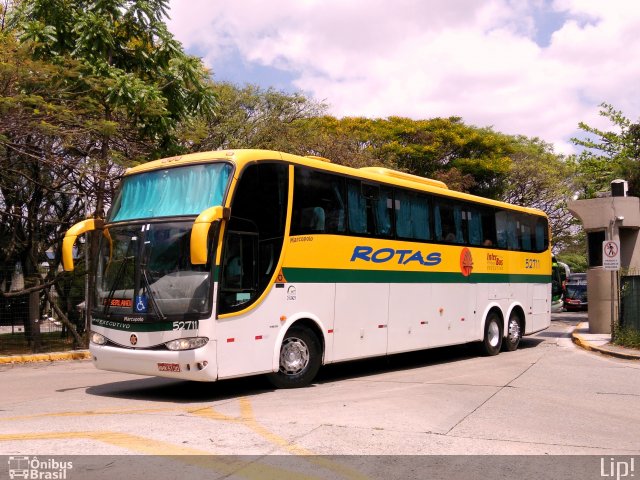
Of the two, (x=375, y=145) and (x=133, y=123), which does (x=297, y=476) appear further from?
(x=375, y=145)

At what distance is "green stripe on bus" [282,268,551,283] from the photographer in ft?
33.5

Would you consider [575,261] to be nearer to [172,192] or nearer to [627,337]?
[627,337]

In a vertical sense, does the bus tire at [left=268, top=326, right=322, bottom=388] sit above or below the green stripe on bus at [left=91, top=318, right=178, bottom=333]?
below

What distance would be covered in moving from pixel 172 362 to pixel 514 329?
10730 mm

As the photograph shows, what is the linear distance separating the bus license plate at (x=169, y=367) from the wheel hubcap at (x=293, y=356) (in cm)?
189

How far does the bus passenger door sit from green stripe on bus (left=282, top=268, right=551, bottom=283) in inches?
5.1

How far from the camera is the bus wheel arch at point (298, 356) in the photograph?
32.9 feet

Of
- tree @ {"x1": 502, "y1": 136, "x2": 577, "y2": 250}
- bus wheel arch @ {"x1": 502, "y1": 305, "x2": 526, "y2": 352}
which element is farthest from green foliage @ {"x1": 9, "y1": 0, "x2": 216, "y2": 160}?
tree @ {"x1": 502, "y1": 136, "x2": 577, "y2": 250}

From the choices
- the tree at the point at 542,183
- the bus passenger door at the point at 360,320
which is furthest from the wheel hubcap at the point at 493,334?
the tree at the point at 542,183

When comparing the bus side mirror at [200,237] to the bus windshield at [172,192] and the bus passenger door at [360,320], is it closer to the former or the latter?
the bus windshield at [172,192]

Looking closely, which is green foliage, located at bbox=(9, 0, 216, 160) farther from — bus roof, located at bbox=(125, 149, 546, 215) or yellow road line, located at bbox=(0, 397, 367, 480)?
yellow road line, located at bbox=(0, 397, 367, 480)

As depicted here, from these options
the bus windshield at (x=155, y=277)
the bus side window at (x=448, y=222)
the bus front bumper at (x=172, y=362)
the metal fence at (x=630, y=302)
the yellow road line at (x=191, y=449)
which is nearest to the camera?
the yellow road line at (x=191, y=449)

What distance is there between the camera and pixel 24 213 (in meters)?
20.0

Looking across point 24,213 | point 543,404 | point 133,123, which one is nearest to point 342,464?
point 543,404
